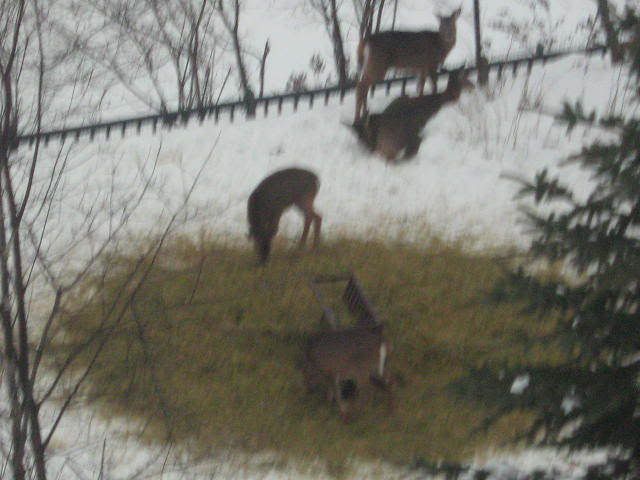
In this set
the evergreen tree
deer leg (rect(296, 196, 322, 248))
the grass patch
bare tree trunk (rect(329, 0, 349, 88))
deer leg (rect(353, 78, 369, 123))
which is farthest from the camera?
bare tree trunk (rect(329, 0, 349, 88))

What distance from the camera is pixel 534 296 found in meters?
3.05

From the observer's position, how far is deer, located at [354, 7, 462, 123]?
909cm

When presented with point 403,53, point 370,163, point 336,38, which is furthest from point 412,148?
point 336,38

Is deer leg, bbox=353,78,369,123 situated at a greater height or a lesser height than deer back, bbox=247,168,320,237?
greater

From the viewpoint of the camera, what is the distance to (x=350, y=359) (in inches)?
214

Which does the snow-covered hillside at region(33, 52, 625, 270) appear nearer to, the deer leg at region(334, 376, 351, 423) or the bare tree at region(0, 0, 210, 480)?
the bare tree at region(0, 0, 210, 480)

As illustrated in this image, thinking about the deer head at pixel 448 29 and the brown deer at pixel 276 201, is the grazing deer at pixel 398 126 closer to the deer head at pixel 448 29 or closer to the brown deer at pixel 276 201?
the deer head at pixel 448 29

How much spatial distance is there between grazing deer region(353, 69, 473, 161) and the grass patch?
1.61 m

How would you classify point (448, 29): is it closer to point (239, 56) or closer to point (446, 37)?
point (446, 37)

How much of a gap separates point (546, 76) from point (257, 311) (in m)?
5.51

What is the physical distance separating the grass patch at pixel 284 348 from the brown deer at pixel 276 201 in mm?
289

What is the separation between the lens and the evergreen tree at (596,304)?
9.45 feet

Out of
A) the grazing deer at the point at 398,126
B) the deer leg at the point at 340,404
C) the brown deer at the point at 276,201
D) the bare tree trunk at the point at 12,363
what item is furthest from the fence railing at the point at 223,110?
the bare tree trunk at the point at 12,363

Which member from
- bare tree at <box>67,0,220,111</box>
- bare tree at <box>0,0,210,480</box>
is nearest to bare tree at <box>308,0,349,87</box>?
bare tree at <box>67,0,220,111</box>
